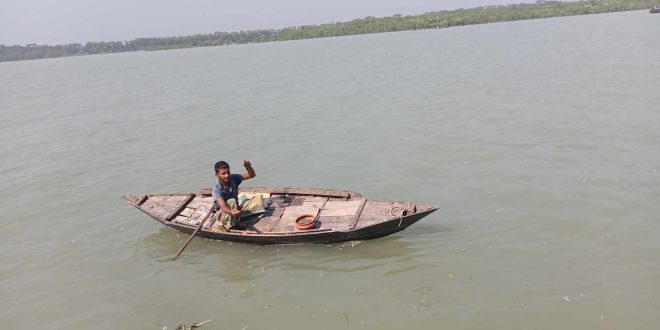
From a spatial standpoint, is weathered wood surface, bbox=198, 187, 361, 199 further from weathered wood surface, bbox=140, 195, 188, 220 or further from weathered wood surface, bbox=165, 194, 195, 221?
weathered wood surface, bbox=140, 195, 188, 220

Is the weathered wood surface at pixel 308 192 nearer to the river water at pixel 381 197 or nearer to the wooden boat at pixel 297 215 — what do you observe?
the wooden boat at pixel 297 215

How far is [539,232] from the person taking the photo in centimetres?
859

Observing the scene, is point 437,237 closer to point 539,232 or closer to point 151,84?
point 539,232

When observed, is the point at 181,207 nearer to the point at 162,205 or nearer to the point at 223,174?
the point at 162,205

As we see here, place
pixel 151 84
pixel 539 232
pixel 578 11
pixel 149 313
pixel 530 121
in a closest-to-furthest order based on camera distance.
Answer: pixel 149 313 → pixel 539 232 → pixel 530 121 → pixel 151 84 → pixel 578 11

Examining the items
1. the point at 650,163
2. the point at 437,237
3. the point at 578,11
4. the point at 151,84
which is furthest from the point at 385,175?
the point at 578,11

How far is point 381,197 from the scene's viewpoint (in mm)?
10789

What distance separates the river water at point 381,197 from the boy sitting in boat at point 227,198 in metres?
0.53

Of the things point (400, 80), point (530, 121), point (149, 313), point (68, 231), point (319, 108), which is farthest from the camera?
point (400, 80)

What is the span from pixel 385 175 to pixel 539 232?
162 inches

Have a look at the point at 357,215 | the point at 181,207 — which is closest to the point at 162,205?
the point at 181,207

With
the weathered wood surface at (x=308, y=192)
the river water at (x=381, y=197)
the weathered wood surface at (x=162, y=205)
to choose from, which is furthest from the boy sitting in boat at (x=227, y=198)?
the weathered wood surface at (x=162, y=205)

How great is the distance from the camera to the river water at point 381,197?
7.09 meters

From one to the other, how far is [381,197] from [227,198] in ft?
10.6
